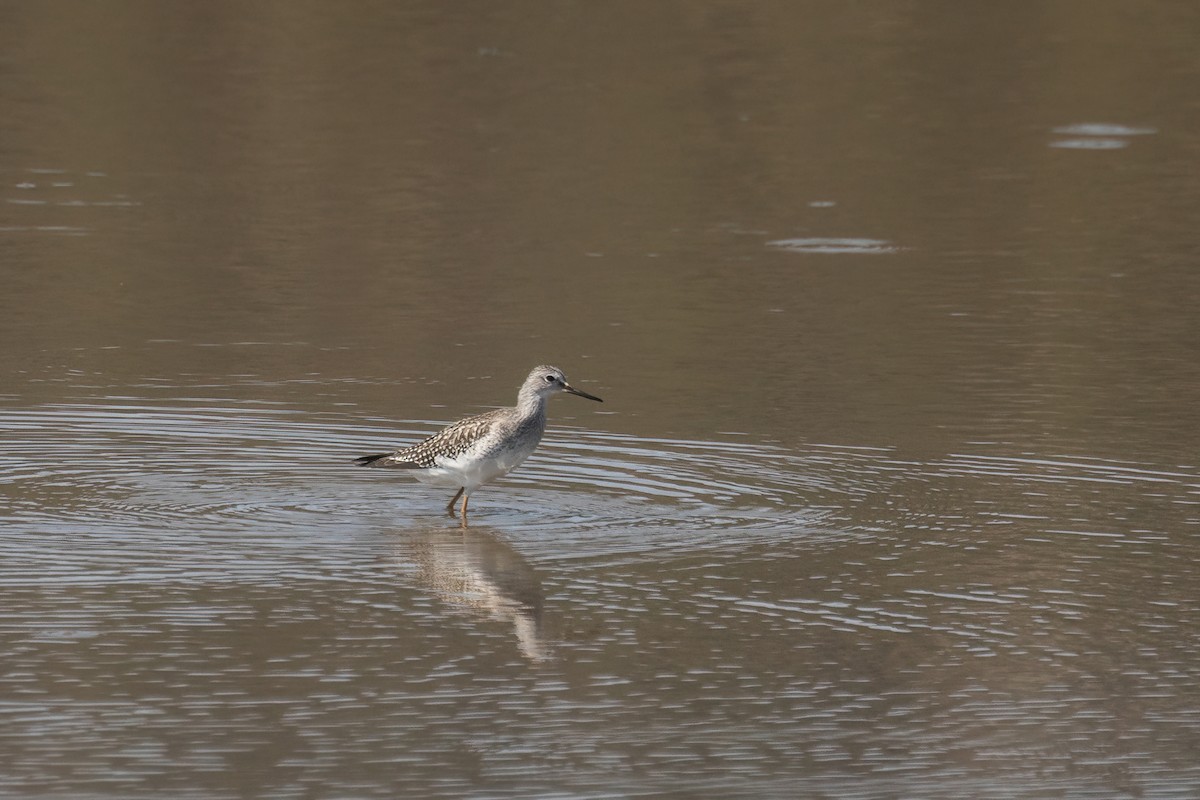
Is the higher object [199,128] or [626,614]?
[199,128]

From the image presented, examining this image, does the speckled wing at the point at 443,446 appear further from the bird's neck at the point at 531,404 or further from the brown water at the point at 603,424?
the brown water at the point at 603,424

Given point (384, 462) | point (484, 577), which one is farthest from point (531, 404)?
point (484, 577)

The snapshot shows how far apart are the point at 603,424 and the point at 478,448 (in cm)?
257

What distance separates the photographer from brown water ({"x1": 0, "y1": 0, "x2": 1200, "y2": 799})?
8.80 m

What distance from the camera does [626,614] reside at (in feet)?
34.1

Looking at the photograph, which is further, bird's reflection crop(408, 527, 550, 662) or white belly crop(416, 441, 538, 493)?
white belly crop(416, 441, 538, 493)

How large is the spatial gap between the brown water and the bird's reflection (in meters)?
0.05

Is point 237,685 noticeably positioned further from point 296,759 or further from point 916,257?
point 916,257

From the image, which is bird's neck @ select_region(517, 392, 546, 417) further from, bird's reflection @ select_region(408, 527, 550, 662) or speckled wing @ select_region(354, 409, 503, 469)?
bird's reflection @ select_region(408, 527, 550, 662)

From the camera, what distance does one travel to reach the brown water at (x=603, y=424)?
8797mm

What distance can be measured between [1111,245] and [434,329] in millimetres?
7588

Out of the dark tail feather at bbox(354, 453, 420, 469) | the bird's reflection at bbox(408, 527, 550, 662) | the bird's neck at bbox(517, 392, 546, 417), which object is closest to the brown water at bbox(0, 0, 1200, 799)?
the bird's reflection at bbox(408, 527, 550, 662)

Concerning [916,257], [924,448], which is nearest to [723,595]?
[924,448]

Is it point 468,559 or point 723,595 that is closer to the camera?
point 723,595
